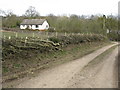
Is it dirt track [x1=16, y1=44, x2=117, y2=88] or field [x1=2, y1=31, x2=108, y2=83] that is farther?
field [x1=2, y1=31, x2=108, y2=83]

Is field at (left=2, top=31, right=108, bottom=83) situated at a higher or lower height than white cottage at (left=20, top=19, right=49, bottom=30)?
lower

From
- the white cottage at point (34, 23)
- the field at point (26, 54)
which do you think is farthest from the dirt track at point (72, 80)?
the white cottage at point (34, 23)

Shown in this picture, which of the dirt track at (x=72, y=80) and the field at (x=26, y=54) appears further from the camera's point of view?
the field at (x=26, y=54)

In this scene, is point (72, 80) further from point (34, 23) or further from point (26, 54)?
point (34, 23)

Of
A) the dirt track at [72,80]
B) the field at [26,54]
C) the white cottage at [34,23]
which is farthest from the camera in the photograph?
the white cottage at [34,23]

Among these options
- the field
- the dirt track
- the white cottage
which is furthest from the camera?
the white cottage

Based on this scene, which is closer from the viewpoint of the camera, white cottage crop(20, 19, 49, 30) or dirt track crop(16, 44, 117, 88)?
dirt track crop(16, 44, 117, 88)

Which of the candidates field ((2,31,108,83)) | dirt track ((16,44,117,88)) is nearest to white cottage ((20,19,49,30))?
field ((2,31,108,83))

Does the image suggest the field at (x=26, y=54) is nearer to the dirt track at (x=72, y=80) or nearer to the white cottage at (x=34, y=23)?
the dirt track at (x=72, y=80)

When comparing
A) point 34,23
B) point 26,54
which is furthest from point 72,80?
→ point 34,23

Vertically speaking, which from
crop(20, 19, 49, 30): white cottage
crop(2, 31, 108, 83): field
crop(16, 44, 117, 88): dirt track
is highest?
crop(20, 19, 49, 30): white cottage

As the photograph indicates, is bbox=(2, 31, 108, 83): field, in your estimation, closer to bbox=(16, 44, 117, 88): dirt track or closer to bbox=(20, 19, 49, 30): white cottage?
bbox=(16, 44, 117, 88): dirt track

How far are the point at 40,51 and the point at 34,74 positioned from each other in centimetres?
568

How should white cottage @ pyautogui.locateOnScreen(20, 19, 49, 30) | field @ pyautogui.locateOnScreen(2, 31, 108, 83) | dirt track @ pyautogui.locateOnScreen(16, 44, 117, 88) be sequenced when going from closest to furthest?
dirt track @ pyautogui.locateOnScreen(16, 44, 117, 88)
field @ pyautogui.locateOnScreen(2, 31, 108, 83)
white cottage @ pyautogui.locateOnScreen(20, 19, 49, 30)
